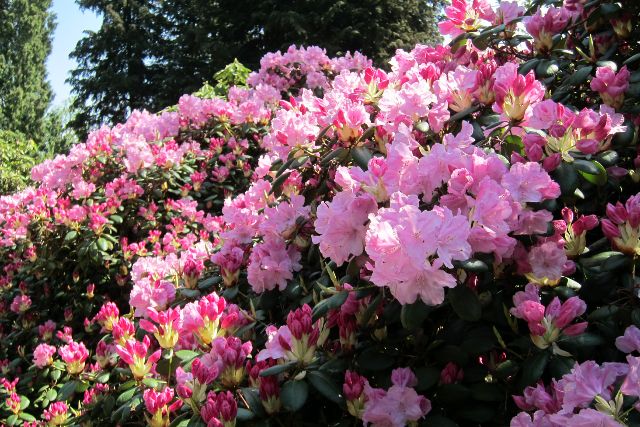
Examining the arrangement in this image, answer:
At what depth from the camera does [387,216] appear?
38.4 inches

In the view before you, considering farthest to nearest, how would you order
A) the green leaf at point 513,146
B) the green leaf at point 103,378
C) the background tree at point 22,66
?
the background tree at point 22,66 → the green leaf at point 103,378 → the green leaf at point 513,146

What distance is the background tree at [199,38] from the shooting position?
11477mm

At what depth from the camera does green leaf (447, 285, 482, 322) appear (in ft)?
3.33

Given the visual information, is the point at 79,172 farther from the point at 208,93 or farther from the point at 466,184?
the point at 466,184

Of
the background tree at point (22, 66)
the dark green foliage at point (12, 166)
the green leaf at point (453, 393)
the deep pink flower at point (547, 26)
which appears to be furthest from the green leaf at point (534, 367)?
the background tree at point (22, 66)

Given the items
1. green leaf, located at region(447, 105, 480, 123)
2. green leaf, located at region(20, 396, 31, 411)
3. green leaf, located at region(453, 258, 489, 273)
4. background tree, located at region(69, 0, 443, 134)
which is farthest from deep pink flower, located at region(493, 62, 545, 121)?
background tree, located at region(69, 0, 443, 134)

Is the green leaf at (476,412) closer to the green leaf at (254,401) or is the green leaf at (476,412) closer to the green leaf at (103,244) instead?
the green leaf at (254,401)

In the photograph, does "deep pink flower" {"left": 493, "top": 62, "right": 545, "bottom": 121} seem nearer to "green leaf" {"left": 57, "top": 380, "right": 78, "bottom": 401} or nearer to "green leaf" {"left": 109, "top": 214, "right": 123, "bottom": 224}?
"green leaf" {"left": 57, "top": 380, "right": 78, "bottom": 401}

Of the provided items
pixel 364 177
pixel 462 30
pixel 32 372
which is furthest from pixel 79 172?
pixel 364 177

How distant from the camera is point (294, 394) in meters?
1.12

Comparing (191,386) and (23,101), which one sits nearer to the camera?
(191,386)

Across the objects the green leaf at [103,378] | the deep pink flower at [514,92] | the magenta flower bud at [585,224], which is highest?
the deep pink flower at [514,92]

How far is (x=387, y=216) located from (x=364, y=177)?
0.77 ft

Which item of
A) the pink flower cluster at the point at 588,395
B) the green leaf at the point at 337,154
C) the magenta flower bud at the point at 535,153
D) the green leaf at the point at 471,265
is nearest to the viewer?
the pink flower cluster at the point at 588,395
